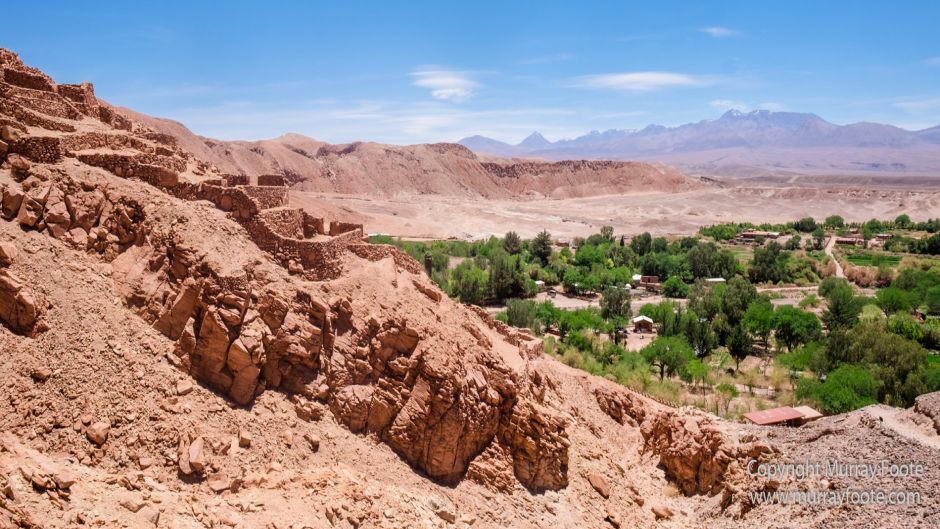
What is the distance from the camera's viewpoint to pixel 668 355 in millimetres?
36375

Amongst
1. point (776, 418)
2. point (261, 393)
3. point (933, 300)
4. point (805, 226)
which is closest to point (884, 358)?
point (776, 418)

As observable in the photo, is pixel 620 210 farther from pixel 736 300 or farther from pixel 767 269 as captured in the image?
pixel 736 300

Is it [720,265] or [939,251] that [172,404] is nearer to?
[720,265]

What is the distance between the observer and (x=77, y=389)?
13422 mm

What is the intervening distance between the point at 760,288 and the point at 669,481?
46785mm

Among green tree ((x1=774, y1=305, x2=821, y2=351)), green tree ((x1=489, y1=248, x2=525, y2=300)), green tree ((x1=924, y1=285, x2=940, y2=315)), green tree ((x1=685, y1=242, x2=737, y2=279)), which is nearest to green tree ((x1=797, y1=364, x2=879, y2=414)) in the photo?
green tree ((x1=774, y1=305, x2=821, y2=351))

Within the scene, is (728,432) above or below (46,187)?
below

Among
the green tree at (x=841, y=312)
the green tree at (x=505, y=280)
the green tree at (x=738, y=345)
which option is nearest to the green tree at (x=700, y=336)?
the green tree at (x=738, y=345)

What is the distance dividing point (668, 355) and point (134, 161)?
28.0 metres

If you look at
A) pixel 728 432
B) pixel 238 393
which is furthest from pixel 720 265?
pixel 238 393

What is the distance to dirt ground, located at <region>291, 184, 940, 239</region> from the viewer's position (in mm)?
94562

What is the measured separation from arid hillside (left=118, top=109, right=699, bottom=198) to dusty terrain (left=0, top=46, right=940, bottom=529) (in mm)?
81839

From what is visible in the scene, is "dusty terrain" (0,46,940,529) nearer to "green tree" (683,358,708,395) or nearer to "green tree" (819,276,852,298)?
"green tree" (683,358,708,395)

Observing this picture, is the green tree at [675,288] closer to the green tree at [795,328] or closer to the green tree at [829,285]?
the green tree at [829,285]
